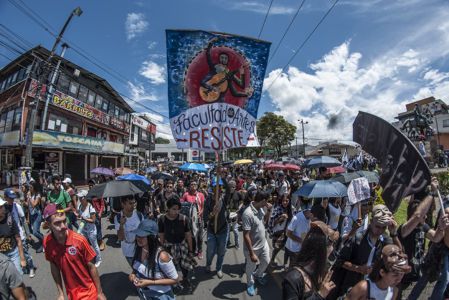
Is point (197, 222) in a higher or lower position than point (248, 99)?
lower

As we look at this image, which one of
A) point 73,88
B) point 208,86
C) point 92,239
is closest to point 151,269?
point 208,86

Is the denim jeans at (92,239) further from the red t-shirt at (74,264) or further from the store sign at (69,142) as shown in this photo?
the store sign at (69,142)

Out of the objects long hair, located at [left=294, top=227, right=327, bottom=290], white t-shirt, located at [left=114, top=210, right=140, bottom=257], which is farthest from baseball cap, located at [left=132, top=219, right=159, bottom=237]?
long hair, located at [left=294, top=227, right=327, bottom=290]

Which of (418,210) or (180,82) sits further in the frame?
(180,82)

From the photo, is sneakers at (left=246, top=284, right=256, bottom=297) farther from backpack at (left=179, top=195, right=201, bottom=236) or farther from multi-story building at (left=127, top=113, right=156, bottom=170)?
multi-story building at (left=127, top=113, right=156, bottom=170)

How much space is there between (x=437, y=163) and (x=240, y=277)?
21487 millimetres

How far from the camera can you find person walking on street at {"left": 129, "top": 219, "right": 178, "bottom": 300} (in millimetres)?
2668

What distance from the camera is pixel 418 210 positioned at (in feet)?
8.89

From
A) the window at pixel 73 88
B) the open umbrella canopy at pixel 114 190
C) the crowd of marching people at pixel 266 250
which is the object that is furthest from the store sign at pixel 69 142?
the open umbrella canopy at pixel 114 190

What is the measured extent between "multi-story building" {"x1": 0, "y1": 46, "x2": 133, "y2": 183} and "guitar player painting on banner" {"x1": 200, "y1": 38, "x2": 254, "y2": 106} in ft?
46.7

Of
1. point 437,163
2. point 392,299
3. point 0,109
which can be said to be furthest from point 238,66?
A: point 0,109

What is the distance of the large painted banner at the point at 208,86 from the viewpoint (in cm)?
481

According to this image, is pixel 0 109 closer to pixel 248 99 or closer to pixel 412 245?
pixel 248 99

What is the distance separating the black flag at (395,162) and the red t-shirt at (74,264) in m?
3.09
